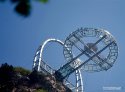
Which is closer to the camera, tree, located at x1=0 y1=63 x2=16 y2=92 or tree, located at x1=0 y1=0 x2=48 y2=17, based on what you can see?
tree, located at x1=0 y1=0 x2=48 y2=17

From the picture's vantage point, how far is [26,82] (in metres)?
46.0

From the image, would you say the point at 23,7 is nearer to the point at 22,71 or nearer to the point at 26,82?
the point at 26,82

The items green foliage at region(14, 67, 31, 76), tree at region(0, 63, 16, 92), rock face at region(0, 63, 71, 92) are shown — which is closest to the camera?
tree at region(0, 63, 16, 92)

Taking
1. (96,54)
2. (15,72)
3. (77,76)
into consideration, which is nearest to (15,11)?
(15,72)

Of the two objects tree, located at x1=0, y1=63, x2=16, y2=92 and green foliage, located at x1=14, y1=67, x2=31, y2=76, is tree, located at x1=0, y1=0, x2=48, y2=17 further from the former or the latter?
green foliage, located at x1=14, y1=67, x2=31, y2=76

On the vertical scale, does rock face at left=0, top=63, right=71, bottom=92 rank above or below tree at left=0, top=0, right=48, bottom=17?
above

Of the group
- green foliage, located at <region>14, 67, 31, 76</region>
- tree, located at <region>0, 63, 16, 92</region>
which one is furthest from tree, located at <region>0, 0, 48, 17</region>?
green foliage, located at <region>14, 67, 31, 76</region>

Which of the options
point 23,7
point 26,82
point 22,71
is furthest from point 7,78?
point 23,7

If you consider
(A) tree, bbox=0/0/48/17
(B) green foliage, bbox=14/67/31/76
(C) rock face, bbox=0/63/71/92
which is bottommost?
(A) tree, bbox=0/0/48/17

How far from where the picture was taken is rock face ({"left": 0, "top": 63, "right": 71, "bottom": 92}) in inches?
1737

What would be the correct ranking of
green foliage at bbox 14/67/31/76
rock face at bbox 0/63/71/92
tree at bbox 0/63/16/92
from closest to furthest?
tree at bbox 0/63/16/92
rock face at bbox 0/63/71/92
green foliage at bbox 14/67/31/76

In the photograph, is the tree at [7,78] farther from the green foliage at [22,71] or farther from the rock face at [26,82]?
the green foliage at [22,71]

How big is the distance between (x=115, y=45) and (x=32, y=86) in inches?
757

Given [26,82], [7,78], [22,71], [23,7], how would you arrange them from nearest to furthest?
[23,7] → [7,78] → [26,82] → [22,71]
